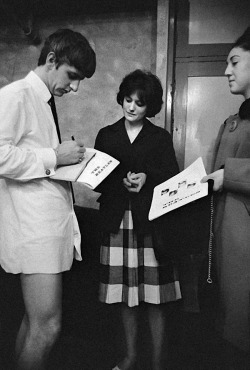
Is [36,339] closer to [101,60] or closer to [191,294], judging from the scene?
[191,294]

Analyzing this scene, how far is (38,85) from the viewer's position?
0.75 metres

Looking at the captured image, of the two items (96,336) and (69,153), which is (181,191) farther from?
(96,336)

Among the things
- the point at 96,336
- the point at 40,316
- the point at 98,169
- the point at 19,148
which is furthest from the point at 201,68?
the point at 96,336

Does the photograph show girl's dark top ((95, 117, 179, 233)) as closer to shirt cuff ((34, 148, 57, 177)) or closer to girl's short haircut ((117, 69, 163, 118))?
girl's short haircut ((117, 69, 163, 118))

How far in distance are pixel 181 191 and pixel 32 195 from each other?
0.37 meters

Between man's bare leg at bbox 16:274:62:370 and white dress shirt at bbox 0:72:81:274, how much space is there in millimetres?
31

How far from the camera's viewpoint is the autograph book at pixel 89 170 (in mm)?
716

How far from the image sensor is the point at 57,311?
0.75m

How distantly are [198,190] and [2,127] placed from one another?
474 mm

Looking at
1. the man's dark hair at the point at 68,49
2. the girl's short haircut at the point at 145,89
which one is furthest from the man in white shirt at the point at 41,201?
the girl's short haircut at the point at 145,89

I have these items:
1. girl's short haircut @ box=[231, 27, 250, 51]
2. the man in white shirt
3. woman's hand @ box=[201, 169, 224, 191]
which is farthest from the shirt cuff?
girl's short haircut @ box=[231, 27, 250, 51]

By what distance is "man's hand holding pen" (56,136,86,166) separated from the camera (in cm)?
74

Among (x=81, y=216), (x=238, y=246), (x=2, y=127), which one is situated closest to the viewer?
(x=2, y=127)

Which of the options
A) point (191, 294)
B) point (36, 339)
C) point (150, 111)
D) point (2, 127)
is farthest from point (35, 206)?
point (191, 294)
